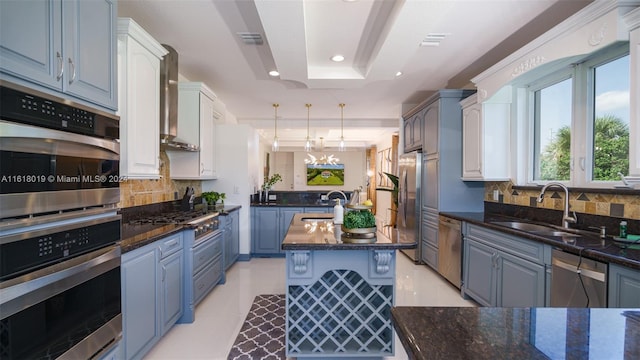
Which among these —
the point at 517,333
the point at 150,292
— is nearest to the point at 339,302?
the point at 150,292

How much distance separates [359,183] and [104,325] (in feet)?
35.3

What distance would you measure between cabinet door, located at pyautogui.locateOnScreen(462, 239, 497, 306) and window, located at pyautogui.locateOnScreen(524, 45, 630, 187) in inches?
38.1

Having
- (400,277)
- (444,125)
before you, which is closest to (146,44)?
(444,125)

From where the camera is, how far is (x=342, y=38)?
2.78 metres

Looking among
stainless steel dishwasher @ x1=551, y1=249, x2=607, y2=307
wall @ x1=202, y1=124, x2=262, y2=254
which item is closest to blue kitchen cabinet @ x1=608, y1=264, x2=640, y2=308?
stainless steel dishwasher @ x1=551, y1=249, x2=607, y2=307

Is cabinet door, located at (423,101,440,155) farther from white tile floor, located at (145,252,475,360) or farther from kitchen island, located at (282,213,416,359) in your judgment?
kitchen island, located at (282,213,416,359)

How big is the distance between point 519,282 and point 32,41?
3.33m

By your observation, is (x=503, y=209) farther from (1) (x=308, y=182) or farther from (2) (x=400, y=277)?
(1) (x=308, y=182)

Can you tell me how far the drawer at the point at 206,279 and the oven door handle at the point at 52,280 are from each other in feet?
4.48

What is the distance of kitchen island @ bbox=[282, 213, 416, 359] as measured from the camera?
1.97 metres

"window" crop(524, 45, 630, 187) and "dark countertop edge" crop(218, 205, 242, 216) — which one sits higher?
"window" crop(524, 45, 630, 187)

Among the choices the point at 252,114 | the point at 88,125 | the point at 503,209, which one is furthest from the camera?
the point at 252,114

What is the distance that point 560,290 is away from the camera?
6.45ft

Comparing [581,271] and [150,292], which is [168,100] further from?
[581,271]
